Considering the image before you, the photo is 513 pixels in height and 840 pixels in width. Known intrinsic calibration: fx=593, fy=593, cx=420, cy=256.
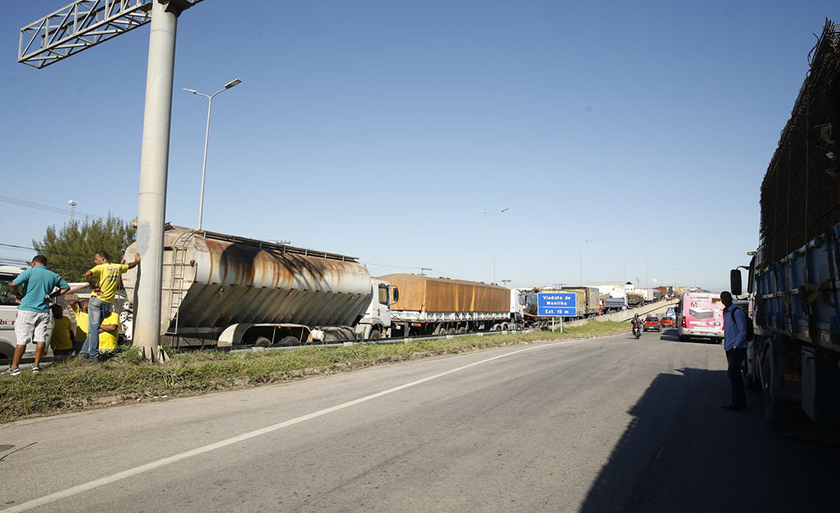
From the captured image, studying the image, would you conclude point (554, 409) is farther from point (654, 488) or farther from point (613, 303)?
point (613, 303)

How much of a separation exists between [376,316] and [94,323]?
1435 centimetres

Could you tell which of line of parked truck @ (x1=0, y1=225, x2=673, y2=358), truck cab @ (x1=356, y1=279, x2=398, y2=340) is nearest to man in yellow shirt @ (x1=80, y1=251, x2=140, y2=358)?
line of parked truck @ (x1=0, y1=225, x2=673, y2=358)

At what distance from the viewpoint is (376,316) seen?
24.1 metres

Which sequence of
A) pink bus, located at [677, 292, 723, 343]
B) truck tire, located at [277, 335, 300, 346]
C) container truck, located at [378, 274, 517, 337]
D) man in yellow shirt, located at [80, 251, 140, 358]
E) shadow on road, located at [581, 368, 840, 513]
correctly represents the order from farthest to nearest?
1. container truck, located at [378, 274, 517, 337]
2. pink bus, located at [677, 292, 723, 343]
3. truck tire, located at [277, 335, 300, 346]
4. man in yellow shirt, located at [80, 251, 140, 358]
5. shadow on road, located at [581, 368, 840, 513]

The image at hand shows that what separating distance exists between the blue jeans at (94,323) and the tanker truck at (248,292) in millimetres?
1152

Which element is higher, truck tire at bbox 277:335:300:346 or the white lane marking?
truck tire at bbox 277:335:300:346

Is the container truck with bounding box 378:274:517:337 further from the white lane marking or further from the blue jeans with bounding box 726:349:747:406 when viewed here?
the white lane marking

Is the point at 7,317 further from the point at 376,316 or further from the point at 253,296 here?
the point at 376,316

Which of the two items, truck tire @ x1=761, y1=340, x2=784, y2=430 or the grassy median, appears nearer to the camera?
truck tire @ x1=761, y1=340, x2=784, y2=430

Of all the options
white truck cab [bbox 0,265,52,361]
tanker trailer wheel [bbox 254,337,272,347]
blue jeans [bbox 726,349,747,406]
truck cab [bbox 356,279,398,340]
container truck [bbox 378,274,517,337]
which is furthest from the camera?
container truck [bbox 378,274,517,337]

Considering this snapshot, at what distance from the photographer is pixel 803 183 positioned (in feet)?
22.7

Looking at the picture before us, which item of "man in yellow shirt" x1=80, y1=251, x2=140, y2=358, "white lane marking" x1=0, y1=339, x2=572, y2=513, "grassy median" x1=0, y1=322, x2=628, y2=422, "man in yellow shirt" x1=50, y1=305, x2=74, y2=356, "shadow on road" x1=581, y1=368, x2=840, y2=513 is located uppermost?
"man in yellow shirt" x1=80, y1=251, x2=140, y2=358

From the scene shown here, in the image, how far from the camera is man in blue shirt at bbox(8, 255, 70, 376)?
8820 mm

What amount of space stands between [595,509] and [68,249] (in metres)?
48.7
